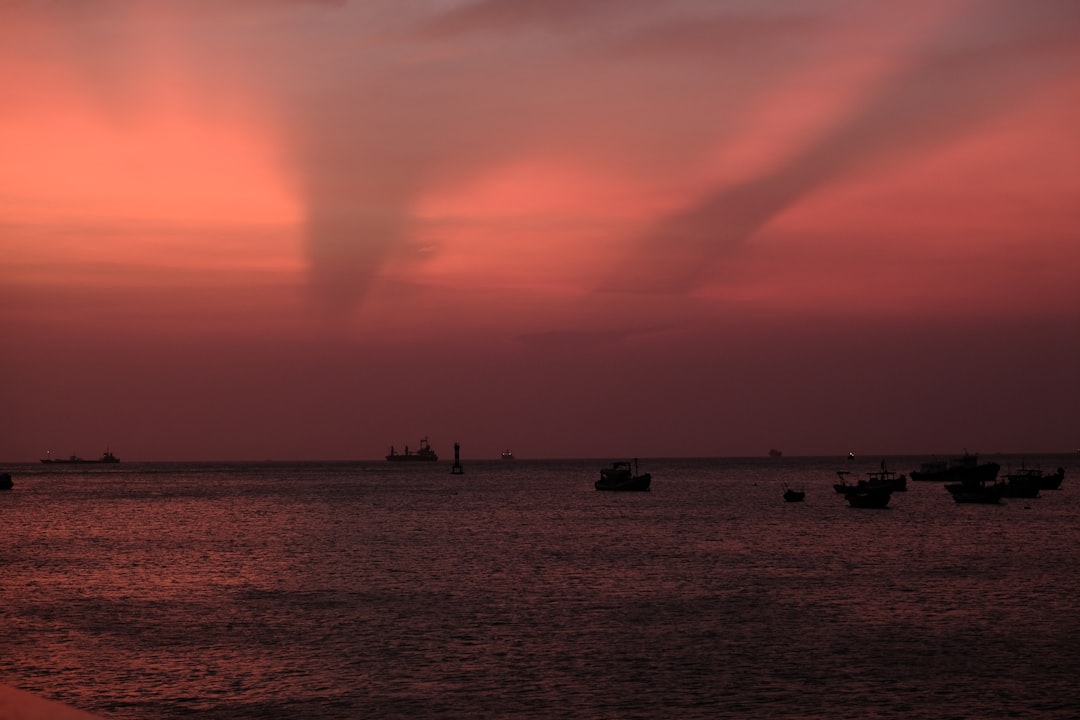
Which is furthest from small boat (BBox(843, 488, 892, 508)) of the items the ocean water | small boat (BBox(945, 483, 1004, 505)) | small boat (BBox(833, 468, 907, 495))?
the ocean water

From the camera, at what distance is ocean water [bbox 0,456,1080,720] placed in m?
37.1

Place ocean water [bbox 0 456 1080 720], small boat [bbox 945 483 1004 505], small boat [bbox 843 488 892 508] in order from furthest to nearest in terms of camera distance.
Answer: small boat [bbox 945 483 1004 505] < small boat [bbox 843 488 892 508] < ocean water [bbox 0 456 1080 720]

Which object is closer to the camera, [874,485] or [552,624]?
[552,624]

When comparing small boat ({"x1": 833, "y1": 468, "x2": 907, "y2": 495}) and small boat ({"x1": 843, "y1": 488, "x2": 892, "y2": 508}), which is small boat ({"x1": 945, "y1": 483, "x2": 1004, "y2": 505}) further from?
small boat ({"x1": 843, "y1": 488, "x2": 892, "y2": 508})

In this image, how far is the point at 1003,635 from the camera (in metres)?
48.3

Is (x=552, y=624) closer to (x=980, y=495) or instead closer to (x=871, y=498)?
(x=871, y=498)

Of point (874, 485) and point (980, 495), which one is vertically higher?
point (874, 485)

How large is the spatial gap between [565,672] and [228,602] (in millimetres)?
26115

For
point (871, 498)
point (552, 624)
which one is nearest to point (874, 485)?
point (871, 498)

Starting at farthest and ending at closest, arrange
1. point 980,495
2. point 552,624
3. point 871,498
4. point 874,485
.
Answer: point 874,485 → point 980,495 → point 871,498 → point 552,624

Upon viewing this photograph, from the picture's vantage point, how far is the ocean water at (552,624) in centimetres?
3706

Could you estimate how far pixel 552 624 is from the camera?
51.3m

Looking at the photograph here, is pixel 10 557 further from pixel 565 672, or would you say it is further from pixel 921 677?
pixel 921 677

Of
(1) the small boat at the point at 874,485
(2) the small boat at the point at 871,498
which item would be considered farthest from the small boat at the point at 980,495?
(2) the small boat at the point at 871,498
